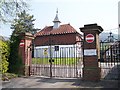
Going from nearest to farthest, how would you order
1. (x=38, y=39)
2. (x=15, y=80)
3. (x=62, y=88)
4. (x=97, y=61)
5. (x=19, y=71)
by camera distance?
1. (x=62, y=88)
2. (x=97, y=61)
3. (x=15, y=80)
4. (x=19, y=71)
5. (x=38, y=39)

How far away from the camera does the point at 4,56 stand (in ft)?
45.1

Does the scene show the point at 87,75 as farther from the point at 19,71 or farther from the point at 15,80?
the point at 19,71

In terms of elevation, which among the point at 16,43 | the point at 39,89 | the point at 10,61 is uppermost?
the point at 16,43

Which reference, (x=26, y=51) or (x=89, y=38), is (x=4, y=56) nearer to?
(x=26, y=51)

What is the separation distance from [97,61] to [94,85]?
4.34 feet

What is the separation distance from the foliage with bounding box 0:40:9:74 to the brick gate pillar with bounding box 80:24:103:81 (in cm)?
521

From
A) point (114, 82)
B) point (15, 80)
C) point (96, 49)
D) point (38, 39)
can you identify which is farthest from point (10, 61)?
point (38, 39)

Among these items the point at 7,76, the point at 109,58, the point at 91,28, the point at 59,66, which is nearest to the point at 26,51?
the point at 7,76

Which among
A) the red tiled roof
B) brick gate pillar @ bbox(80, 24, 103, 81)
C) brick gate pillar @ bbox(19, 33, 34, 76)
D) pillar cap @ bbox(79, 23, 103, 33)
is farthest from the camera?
the red tiled roof

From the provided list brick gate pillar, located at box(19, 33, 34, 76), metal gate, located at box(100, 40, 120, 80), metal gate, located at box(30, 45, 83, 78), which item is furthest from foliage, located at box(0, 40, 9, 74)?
metal gate, located at box(100, 40, 120, 80)

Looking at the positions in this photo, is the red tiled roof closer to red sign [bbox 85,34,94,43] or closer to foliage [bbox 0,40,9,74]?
foliage [bbox 0,40,9,74]

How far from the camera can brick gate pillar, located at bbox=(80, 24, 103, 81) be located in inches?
427

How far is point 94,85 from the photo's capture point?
1009cm

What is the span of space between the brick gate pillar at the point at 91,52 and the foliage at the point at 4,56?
17.1ft
